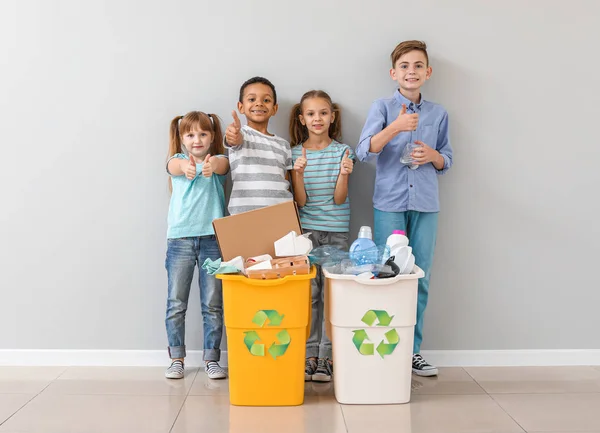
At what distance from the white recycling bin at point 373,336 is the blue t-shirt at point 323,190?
15.2 inches

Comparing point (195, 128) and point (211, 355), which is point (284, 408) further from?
point (195, 128)

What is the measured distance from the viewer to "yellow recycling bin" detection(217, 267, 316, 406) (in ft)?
7.08

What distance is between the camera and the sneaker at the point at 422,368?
2498 millimetres

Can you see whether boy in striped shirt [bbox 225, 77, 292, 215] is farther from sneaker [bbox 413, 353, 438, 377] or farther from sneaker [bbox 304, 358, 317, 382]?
sneaker [bbox 413, 353, 438, 377]

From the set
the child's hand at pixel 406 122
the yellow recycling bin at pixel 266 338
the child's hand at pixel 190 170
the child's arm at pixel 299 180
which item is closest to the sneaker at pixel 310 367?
the yellow recycling bin at pixel 266 338

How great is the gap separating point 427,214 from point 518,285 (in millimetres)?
553

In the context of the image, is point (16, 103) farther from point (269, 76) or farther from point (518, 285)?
point (518, 285)

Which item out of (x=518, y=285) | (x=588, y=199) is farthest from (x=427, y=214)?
(x=588, y=199)

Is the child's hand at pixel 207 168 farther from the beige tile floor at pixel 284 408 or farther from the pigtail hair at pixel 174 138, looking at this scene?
the beige tile floor at pixel 284 408

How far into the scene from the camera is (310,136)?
2.55 meters

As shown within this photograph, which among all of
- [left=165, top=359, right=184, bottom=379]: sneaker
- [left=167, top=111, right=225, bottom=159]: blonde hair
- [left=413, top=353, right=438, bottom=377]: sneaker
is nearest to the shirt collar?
[left=167, top=111, right=225, bottom=159]: blonde hair

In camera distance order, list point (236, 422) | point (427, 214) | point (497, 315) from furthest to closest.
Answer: point (497, 315) < point (427, 214) < point (236, 422)

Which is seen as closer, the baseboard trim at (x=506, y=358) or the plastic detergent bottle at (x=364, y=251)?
the plastic detergent bottle at (x=364, y=251)

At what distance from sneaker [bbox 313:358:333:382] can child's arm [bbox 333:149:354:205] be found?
65 centimetres
